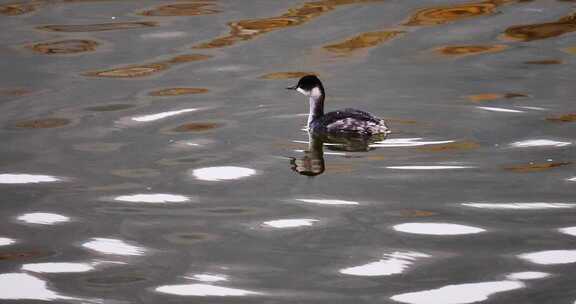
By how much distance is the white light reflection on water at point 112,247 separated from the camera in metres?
7.26

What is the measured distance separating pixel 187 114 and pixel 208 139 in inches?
39.3

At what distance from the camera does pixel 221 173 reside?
29.4ft

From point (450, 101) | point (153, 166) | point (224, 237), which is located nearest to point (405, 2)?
point (450, 101)

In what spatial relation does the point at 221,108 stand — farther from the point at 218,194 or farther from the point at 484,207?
the point at 484,207

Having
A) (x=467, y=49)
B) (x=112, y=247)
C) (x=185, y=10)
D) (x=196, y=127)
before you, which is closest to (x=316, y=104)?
(x=196, y=127)

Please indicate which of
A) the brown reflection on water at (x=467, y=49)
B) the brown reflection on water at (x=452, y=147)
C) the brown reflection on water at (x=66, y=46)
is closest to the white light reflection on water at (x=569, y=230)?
the brown reflection on water at (x=452, y=147)

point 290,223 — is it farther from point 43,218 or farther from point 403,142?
point 403,142

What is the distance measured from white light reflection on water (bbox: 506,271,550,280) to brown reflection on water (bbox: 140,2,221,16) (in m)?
9.31

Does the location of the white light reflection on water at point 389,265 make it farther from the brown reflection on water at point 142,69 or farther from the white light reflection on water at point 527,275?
the brown reflection on water at point 142,69

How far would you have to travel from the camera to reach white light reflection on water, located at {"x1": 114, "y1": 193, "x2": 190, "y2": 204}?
8.29 m

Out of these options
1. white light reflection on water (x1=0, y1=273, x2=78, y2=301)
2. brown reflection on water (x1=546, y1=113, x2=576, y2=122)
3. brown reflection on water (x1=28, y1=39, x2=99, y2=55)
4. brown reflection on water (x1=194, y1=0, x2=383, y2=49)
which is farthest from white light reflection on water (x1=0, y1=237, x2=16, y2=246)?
brown reflection on water (x1=194, y1=0, x2=383, y2=49)

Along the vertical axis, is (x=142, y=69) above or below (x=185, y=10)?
below

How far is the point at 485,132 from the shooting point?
978 centimetres

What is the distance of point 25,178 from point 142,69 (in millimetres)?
4124
